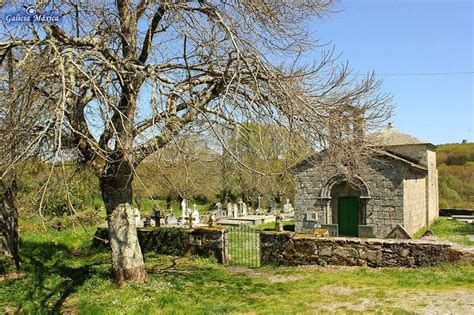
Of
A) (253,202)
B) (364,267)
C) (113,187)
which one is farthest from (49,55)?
(253,202)

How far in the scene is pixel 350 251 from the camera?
35.4 feet

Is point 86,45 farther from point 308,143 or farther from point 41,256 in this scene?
point 41,256

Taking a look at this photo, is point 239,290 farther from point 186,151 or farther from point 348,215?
point 348,215

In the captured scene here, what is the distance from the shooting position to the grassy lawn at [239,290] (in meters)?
7.20

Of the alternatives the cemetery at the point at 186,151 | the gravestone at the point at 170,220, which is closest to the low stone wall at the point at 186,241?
the cemetery at the point at 186,151

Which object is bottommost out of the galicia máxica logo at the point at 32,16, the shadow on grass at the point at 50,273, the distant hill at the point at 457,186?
the shadow on grass at the point at 50,273

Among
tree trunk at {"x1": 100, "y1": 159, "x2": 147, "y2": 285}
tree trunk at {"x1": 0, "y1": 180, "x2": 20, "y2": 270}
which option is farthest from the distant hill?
tree trunk at {"x1": 0, "y1": 180, "x2": 20, "y2": 270}

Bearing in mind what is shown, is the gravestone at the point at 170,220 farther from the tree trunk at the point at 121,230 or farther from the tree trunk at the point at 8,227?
the tree trunk at the point at 121,230

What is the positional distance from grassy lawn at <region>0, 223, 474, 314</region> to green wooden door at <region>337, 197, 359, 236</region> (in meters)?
11.5

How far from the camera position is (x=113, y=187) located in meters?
9.40

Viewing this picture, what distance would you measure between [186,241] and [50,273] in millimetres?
4057

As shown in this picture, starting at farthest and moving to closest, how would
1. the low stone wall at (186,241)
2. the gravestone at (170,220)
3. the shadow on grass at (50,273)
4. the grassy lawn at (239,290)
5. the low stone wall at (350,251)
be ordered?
the gravestone at (170,220) → the low stone wall at (186,241) → the low stone wall at (350,251) → the shadow on grass at (50,273) → the grassy lawn at (239,290)

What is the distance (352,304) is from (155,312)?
3319mm

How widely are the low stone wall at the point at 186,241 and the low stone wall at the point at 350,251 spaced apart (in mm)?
1381
